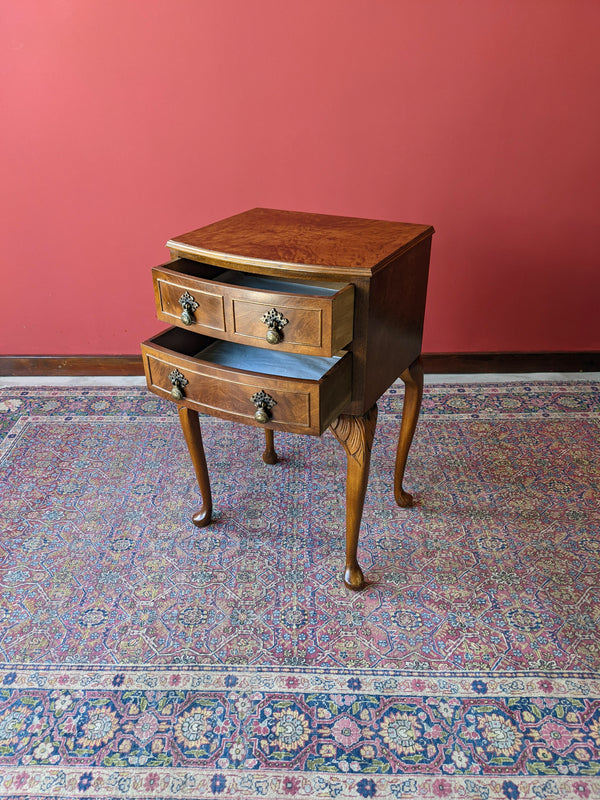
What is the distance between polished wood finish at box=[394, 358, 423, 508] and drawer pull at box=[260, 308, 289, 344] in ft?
1.60

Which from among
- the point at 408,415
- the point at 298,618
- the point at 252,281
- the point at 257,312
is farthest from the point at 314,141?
the point at 298,618

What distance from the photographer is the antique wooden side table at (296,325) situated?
1236 millimetres

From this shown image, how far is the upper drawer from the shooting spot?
1.20 meters

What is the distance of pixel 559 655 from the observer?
133 centimetres

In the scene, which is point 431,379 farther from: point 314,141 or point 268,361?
point 268,361

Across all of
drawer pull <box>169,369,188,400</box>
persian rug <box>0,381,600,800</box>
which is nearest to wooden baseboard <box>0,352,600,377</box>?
persian rug <box>0,381,600,800</box>

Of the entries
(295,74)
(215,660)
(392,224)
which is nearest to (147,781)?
(215,660)

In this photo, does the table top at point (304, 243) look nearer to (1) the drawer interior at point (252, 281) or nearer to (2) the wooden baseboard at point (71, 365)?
(1) the drawer interior at point (252, 281)

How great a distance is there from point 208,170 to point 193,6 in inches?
19.3

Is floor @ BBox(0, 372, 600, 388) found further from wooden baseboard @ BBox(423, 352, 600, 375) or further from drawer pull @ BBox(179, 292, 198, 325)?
drawer pull @ BBox(179, 292, 198, 325)

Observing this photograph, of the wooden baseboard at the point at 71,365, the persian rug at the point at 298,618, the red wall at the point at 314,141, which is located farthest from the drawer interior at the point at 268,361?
the wooden baseboard at the point at 71,365

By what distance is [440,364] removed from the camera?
2508 millimetres

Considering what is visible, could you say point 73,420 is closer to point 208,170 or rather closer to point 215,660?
point 208,170

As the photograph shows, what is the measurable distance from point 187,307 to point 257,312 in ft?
0.57
